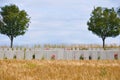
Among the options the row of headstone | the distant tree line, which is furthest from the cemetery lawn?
the distant tree line

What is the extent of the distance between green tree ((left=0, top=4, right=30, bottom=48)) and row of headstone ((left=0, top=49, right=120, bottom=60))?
35.6 m

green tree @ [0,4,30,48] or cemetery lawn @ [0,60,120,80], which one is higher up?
green tree @ [0,4,30,48]

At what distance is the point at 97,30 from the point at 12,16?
671 inches

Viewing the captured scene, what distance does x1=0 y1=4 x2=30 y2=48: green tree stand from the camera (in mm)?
70188

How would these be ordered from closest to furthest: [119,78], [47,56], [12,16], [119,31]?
[119,78]
[47,56]
[12,16]
[119,31]

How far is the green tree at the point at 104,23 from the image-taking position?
244 feet

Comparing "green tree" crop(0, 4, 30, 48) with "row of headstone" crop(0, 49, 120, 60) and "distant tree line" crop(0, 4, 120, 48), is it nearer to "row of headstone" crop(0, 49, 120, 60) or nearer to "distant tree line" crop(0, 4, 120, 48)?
"distant tree line" crop(0, 4, 120, 48)

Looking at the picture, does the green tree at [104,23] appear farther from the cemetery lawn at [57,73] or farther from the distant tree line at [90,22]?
the cemetery lawn at [57,73]

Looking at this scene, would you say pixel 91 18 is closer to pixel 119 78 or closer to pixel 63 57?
pixel 63 57

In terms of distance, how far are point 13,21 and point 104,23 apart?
18.5 meters

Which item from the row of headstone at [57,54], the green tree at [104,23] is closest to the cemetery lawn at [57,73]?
the row of headstone at [57,54]

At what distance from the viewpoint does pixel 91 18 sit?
77.2 metres

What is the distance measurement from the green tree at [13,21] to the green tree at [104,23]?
13.5 metres

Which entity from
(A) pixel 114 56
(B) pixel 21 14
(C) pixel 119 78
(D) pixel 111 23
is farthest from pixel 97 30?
(C) pixel 119 78
